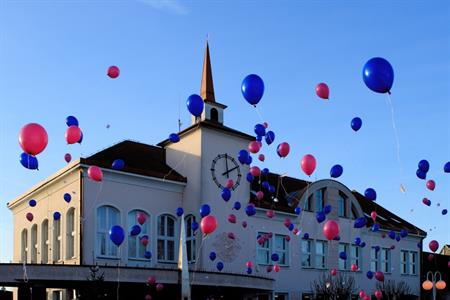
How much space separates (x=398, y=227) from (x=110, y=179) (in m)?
19.2

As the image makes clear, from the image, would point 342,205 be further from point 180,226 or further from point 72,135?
point 72,135

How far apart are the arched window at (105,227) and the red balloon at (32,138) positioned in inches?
441

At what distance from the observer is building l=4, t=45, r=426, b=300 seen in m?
24.4

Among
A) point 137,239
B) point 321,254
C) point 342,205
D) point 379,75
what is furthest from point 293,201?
point 379,75

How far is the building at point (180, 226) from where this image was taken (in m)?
24.4

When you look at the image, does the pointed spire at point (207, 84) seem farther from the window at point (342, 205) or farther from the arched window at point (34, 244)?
the arched window at point (34, 244)

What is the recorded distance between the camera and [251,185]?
3244 centimetres

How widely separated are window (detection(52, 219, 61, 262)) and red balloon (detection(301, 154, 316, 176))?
12.7m

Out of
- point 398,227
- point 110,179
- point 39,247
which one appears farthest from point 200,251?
point 398,227

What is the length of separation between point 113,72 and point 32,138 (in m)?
4.51

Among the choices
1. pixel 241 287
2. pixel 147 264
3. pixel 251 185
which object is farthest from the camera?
pixel 251 185

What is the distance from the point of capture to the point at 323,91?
1811cm

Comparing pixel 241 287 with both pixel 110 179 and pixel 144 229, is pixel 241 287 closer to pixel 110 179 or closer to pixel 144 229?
pixel 144 229

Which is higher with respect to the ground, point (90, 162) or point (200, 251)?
point (90, 162)
